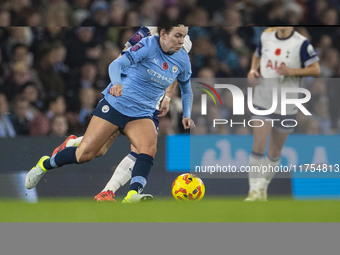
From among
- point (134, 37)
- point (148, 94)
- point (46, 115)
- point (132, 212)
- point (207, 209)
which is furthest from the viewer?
point (46, 115)

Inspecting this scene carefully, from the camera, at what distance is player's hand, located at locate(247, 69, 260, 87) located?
624 centimetres

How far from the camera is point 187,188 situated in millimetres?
5520

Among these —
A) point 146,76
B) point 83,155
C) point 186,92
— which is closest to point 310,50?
point 186,92

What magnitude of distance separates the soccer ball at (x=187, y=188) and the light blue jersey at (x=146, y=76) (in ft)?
2.09

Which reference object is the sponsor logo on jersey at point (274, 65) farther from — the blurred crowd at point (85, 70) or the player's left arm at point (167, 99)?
the player's left arm at point (167, 99)

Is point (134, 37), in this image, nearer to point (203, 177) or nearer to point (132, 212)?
point (203, 177)

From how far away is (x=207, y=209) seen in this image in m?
5.02

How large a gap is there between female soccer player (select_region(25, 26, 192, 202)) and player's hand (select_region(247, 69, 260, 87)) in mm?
994

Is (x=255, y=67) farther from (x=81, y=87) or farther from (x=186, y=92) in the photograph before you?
(x=81, y=87)

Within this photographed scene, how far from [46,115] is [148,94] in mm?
1537

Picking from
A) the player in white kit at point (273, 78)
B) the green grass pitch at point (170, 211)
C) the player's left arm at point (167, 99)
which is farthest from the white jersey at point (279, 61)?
the green grass pitch at point (170, 211)

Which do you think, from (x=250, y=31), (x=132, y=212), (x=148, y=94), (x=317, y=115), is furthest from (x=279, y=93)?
(x=132, y=212)

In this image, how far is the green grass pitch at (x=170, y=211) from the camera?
451 cm

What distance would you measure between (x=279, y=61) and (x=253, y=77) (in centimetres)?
29
